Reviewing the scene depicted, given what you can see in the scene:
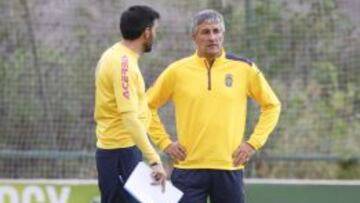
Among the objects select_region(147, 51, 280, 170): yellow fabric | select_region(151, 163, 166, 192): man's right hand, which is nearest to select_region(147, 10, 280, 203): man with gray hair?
select_region(147, 51, 280, 170): yellow fabric

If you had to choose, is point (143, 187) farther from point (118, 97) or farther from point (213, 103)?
point (213, 103)

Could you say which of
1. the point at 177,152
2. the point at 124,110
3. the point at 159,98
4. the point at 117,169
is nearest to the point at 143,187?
the point at 117,169

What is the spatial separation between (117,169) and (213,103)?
0.72 meters

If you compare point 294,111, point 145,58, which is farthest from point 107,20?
point 294,111

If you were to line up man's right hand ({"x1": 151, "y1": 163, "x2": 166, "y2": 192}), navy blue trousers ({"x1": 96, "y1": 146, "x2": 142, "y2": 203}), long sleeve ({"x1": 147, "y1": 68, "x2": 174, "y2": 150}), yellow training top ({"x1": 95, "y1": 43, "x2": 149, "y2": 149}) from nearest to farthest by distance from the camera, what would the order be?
yellow training top ({"x1": 95, "y1": 43, "x2": 149, "y2": 149}) → man's right hand ({"x1": 151, "y1": 163, "x2": 166, "y2": 192}) → navy blue trousers ({"x1": 96, "y1": 146, "x2": 142, "y2": 203}) → long sleeve ({"x1": 147, "y1": 68, "x2": 174, "y2": 150})

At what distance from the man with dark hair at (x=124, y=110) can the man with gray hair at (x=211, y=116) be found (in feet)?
1.31

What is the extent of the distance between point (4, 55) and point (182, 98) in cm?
369

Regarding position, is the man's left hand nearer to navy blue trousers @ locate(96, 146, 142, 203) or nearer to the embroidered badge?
the embroidered badge

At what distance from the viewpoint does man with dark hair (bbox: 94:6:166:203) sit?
229 inches

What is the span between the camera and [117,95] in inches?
229

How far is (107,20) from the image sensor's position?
31.7ft

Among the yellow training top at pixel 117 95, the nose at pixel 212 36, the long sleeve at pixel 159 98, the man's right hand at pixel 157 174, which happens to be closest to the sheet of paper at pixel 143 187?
the man's right hand at pixel 157 174

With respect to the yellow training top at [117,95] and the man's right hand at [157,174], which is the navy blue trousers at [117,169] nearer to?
the yellow training top at [117,95]

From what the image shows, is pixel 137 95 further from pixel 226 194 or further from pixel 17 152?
pixel 17 152
